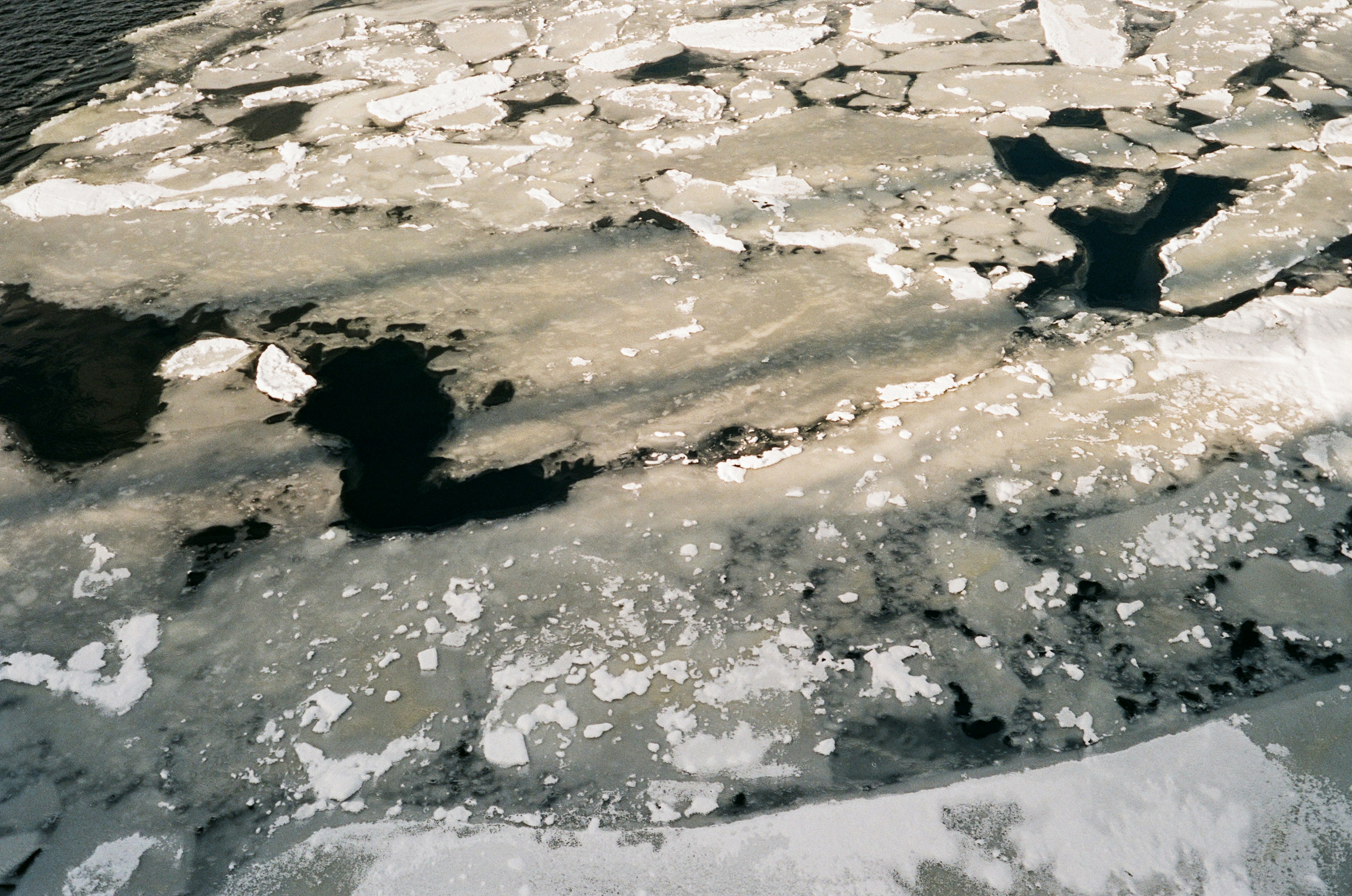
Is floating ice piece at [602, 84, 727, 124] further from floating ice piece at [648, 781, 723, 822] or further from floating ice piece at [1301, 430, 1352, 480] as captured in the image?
floating ice piece at [648, 781, 723, 822]

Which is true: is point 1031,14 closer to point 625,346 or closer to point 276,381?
point 625,346

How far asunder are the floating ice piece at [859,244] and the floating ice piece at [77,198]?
1997 mm

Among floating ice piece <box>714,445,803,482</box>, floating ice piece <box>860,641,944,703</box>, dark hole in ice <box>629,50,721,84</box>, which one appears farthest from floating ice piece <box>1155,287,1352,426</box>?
dark hole in ice <box>629,50,721,84</box>

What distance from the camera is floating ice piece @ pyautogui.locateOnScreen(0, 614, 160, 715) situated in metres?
1.50

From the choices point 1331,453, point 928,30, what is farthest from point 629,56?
point 1331,453

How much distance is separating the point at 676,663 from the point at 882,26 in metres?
3.22

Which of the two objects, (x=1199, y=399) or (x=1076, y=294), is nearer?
(x=1199, y=399)

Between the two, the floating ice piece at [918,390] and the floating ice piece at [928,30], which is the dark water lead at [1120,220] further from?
the floating ice piece at [928,30]

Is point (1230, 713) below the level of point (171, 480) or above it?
below

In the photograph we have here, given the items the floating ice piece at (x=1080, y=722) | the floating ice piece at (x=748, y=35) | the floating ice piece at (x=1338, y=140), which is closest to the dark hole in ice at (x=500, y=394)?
the floating ice piece at (x=1080, y=722)

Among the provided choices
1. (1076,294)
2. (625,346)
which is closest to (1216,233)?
(1076,294)

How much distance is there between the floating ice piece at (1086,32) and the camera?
11.3ft

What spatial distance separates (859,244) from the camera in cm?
249

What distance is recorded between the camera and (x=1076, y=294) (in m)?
2.27
